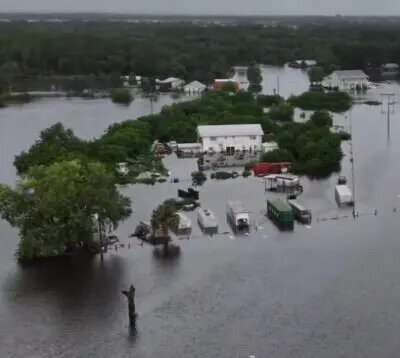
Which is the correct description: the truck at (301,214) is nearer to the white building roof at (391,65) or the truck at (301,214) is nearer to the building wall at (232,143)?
the building wall at (232,143)

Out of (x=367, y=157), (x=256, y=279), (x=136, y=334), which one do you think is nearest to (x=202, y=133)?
(x=367, y=157)

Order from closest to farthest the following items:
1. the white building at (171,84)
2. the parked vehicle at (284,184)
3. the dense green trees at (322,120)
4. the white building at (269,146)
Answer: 1. the parked vehicle at (284,184)
2. the white building at (269,146)
3. the dense green trees at (322,120)
4. the white building at (171,84)

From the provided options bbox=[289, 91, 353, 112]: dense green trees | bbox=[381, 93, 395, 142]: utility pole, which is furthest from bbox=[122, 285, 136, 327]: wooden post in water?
bbox=[289, 91, 353, 112]: dense green trees

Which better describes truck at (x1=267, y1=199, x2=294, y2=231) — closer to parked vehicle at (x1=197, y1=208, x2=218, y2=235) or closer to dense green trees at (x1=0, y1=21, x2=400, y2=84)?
parked vehicle at (x1=197, y1=208, x2=218, y2=235)

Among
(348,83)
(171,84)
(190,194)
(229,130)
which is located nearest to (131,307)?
(190,194)

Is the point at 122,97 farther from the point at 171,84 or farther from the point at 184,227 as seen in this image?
the point at 184,227

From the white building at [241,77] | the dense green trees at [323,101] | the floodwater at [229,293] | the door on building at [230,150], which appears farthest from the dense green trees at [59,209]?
the white building at [241,77]
